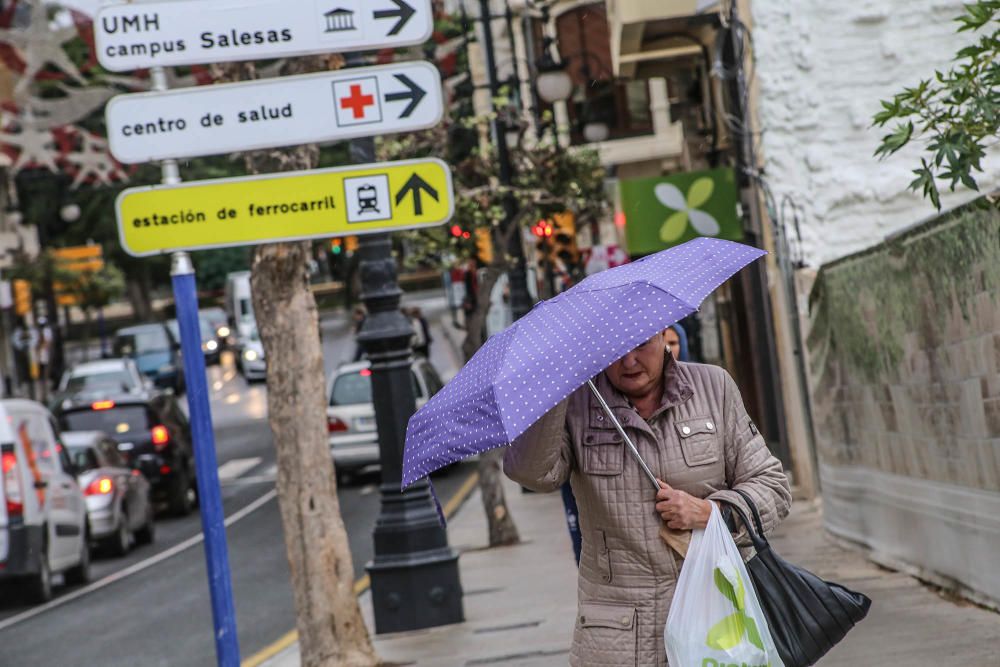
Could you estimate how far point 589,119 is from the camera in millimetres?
29188

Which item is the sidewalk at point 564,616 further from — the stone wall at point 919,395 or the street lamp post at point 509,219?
the street lamp post at point 509,219

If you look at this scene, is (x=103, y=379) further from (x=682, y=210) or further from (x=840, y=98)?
(x=840, y=98)

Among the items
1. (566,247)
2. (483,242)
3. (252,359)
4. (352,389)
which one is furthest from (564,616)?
(252,359)

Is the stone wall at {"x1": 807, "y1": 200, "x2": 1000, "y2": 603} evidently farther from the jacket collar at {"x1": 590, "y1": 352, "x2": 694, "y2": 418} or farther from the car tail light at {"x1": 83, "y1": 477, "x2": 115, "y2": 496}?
the car tail light at {"x1": 83, "y1": 477, "x2": 115, "y2": 496}

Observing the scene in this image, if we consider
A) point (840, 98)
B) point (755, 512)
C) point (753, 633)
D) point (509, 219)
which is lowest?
point (753, 633)

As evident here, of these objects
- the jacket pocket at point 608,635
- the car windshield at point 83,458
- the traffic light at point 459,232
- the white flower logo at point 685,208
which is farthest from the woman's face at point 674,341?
the car windshield at point 83,458

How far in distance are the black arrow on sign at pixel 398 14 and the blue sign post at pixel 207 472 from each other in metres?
1.36

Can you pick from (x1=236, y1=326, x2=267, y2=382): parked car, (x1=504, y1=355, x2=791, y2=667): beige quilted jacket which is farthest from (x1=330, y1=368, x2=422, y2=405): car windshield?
(x1=236, y1=326, x2=267, y2=382): parked car

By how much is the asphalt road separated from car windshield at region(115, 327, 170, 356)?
73.7 ft

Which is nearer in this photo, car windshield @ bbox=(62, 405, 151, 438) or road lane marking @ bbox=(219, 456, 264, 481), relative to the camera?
car windshield @ bbox=(62, 405, 151, 438)

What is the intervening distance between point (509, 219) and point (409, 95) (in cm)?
1108

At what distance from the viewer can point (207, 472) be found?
267 inches

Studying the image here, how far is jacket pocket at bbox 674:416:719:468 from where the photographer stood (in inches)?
181

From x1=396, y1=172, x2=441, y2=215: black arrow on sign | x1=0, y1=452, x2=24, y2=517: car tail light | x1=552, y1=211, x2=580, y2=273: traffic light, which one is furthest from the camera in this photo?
x1=552, y1=211, x2=580, y2=273: traffic light
